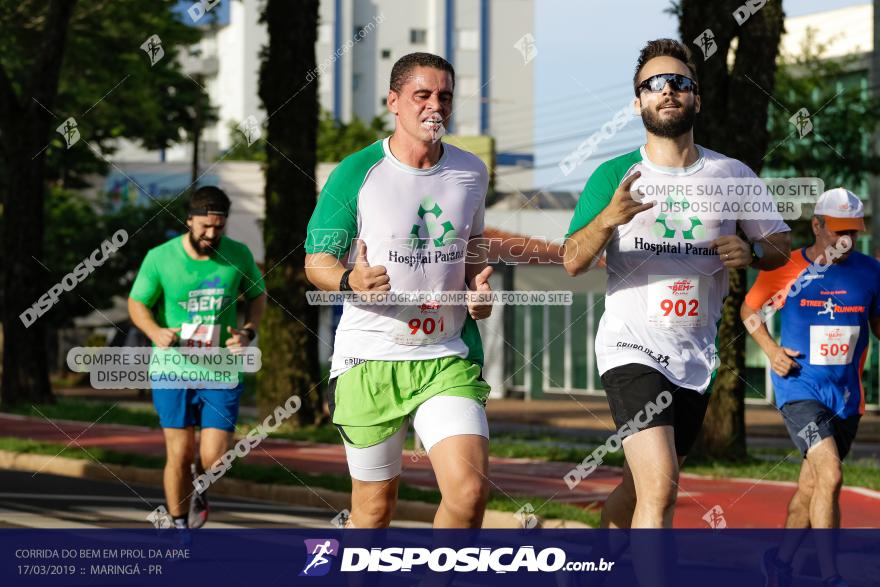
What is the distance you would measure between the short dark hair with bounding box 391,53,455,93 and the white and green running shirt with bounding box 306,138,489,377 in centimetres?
30

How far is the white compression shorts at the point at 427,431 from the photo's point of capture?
620 cm

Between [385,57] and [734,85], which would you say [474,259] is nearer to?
[734,85]

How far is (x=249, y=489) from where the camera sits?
45.9 feet

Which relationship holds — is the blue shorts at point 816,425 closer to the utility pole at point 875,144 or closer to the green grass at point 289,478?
the green grass at point 289,478

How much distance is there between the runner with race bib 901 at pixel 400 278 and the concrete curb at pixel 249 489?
3.53 meters

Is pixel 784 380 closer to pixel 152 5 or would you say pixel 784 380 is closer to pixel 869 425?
pixel 869 425

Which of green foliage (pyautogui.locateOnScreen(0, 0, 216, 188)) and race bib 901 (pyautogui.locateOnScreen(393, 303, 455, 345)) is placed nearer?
race bib 901 (pyautogui.locateOnScreen(393, 303, 455, 345))

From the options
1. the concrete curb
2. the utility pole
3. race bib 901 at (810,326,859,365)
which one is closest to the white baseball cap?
race bib 901 at (810,326,859,365)

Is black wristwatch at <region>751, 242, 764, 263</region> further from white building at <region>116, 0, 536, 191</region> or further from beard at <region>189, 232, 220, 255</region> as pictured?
white building at <region>116, 0, 536, 191</region>

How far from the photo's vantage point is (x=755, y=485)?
1367cm

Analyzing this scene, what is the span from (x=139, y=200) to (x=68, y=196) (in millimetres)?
20104

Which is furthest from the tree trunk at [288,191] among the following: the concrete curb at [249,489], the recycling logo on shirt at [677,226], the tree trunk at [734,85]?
Answer: the recycling logo on shirt at [677,226]

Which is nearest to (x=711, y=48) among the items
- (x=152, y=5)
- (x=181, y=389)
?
(x=181, y=389)

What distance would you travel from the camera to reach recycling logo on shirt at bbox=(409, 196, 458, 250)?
642 centimetres
